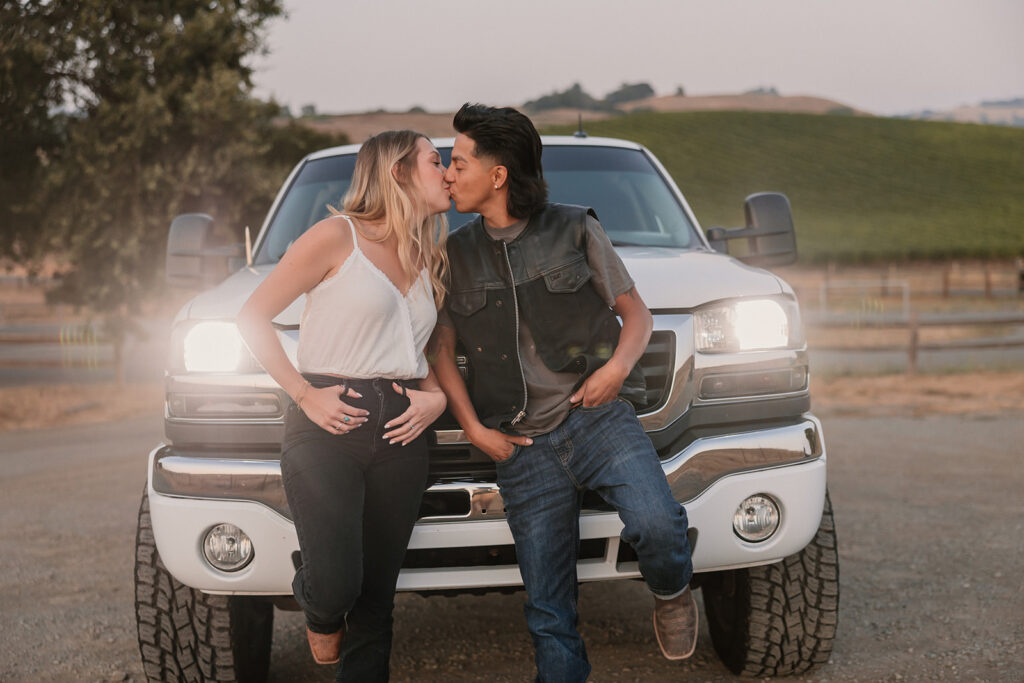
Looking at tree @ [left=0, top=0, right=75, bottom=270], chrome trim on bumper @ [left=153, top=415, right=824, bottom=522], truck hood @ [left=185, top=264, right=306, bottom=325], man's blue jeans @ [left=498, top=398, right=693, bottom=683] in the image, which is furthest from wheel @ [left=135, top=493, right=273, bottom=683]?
tree @ [left=0, top=0, right=75, bottom=270]

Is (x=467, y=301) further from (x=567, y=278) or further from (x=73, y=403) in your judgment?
(x=73, y=403)

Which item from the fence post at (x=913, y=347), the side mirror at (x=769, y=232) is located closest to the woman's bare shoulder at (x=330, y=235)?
the side mirror at (x=769, y=232)

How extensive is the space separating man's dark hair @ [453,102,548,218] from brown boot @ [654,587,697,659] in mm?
1188

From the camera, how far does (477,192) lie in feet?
9.52

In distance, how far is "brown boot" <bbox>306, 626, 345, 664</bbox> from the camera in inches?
114

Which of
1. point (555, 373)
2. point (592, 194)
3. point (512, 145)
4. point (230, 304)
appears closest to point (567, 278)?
point (555, 373)

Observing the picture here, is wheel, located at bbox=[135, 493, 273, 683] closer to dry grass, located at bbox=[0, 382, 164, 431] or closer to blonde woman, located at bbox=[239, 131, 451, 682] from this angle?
blonde woman, located at bbox=[239, 131, 451, 682]

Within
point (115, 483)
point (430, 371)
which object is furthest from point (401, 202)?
point (115, 483)

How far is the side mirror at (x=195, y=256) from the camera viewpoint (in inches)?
167

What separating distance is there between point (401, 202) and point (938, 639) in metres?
2.77

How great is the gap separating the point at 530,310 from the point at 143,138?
10855 mm

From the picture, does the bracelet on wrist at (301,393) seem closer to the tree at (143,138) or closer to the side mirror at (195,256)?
the side mirror at (195,256)

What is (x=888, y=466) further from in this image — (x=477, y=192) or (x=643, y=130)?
(x=643, y=130)

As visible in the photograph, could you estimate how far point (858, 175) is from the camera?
68312mm
